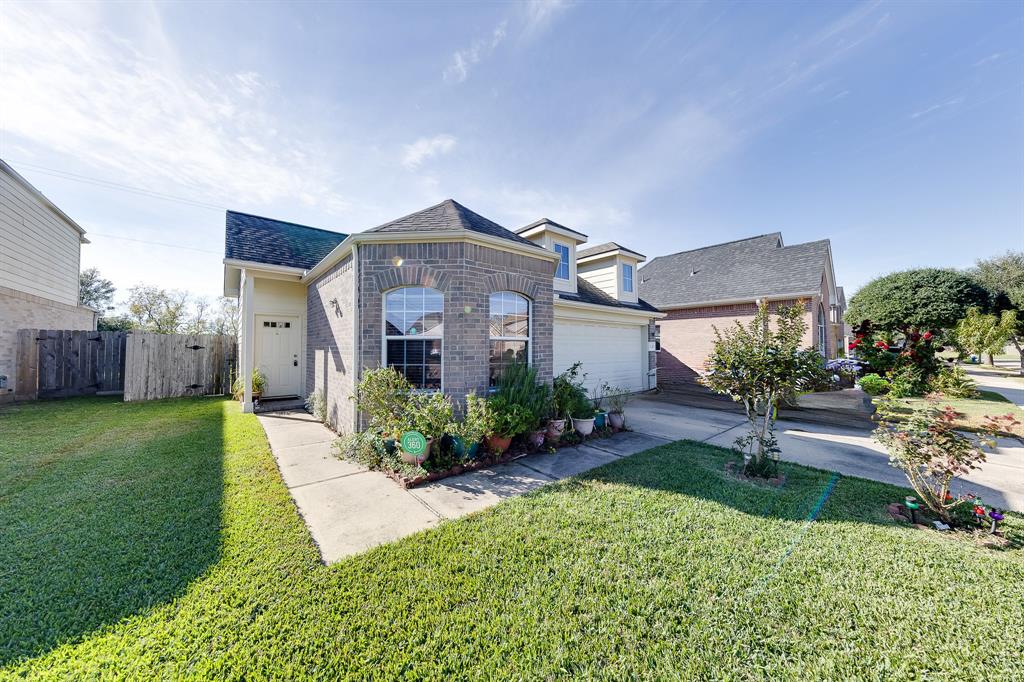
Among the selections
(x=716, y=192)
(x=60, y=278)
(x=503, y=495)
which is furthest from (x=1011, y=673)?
(x=60, y=278)

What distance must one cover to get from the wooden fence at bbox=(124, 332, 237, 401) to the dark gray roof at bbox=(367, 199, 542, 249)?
9018 mm

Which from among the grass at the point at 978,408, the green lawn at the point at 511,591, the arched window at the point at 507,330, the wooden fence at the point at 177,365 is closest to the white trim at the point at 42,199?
the wooden fence at the point at 177,365

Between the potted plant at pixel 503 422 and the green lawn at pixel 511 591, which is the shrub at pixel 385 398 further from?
the green lawn at pixel 511 591

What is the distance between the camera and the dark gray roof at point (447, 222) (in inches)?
247

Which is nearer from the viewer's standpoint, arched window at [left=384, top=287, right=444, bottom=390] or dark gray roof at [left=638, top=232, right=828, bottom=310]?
arched window at [left=384, top=287, right=444, bottom=390]

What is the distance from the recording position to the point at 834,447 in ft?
21.9

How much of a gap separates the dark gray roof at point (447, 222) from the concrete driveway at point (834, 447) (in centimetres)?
539

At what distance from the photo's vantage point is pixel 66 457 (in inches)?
210

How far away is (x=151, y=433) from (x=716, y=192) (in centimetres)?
1623

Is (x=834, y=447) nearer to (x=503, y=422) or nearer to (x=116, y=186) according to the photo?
(x=503, y=422)

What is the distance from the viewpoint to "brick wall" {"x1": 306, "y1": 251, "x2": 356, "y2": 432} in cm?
661

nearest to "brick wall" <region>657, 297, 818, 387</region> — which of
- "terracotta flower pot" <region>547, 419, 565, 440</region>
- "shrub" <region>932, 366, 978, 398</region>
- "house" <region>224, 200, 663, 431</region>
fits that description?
"shrub" <region>932, 366, 978, 398</region>

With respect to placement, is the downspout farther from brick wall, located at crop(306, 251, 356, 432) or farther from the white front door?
the white front door

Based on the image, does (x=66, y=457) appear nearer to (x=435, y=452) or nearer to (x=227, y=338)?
(x=435, y=452)
